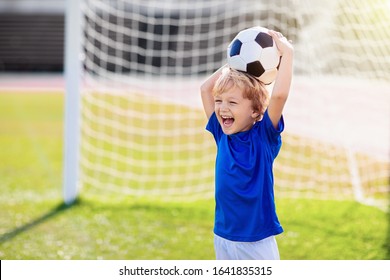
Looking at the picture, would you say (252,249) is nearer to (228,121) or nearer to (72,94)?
(228,121)

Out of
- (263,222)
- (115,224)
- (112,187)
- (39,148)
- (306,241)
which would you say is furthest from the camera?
(39,148)

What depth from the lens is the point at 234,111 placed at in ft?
8.34

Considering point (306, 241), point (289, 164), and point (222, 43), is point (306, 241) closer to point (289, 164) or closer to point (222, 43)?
→ point (289, 164)

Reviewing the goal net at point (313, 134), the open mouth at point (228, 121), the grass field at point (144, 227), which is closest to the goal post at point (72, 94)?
the grass field at point (144, 227)

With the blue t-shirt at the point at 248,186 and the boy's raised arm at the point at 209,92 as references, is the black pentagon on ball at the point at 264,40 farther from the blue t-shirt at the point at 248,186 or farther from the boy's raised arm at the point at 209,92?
the blue t-shirt at the point at 248,186

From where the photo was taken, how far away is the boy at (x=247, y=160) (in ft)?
8.22

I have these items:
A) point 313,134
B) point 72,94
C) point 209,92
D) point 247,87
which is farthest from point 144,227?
point 313,134

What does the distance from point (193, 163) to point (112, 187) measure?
1323mm

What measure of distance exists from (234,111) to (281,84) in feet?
0.67

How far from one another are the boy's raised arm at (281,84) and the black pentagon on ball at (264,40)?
0.18ft

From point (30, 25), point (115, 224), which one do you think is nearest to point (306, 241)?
point (115, 224)

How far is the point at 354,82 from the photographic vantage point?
6.30 m

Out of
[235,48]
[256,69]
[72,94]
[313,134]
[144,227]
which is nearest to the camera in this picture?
[256,69]

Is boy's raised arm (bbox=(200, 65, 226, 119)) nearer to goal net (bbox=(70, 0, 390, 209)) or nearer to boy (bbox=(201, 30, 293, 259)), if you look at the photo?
boy (bbox=(201, 30, 293, 259))
